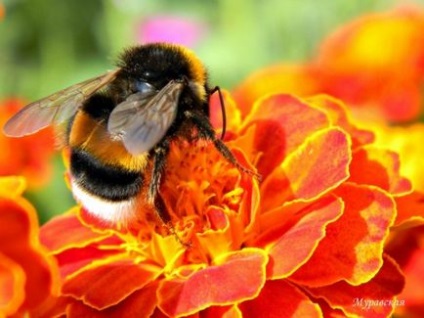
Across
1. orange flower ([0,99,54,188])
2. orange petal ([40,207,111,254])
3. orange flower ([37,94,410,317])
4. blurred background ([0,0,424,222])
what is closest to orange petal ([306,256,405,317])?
orange flower ([37,94,410,317])

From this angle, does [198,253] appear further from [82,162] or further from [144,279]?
[82,162]

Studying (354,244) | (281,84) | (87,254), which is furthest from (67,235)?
(281,84)

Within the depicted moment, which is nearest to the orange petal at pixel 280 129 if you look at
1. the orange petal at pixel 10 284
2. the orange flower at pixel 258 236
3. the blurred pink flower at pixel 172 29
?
the orange flower at pixel 258 236

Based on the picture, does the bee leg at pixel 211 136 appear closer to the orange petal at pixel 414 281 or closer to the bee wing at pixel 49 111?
the bee wing at pixel 49 111

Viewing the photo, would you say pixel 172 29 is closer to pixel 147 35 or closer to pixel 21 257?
pixel 147 35

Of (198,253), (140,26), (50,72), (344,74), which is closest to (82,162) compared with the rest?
(198,253)

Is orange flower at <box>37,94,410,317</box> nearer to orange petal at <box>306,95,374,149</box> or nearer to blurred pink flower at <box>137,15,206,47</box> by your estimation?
orange petal at <box>306,95,374,149</box>
